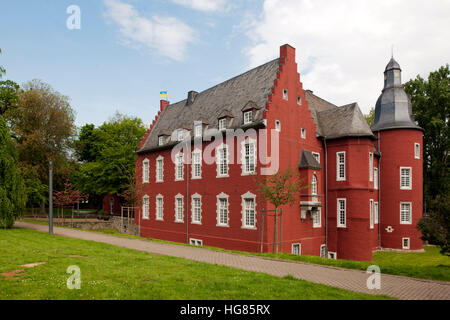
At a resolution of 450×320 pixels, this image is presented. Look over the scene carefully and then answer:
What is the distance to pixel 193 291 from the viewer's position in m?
8.01

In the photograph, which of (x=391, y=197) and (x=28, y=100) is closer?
(x=391, y=197)

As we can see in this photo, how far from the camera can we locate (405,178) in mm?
29672

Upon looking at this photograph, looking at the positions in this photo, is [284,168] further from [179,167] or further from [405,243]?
[405,243]

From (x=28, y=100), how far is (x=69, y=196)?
51.2 ft

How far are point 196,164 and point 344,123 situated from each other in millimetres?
13060

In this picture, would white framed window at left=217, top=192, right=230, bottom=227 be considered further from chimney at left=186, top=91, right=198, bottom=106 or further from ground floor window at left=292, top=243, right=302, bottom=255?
chimney at left=186, top=91, right=198, bottom=106

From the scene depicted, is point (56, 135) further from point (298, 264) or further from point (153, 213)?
point (298, 264)

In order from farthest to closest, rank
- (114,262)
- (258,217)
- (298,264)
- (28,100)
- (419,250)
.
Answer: (28,100)
(419,250)
(258,217)
(298,264)
(114,262)

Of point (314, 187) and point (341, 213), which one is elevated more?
point (314, 187)

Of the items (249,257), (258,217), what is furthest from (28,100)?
(249,257)

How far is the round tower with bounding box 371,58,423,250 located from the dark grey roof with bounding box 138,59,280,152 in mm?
13747

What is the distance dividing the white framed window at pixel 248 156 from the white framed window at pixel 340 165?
8.44 meters

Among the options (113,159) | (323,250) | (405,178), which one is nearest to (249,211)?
(323,250)

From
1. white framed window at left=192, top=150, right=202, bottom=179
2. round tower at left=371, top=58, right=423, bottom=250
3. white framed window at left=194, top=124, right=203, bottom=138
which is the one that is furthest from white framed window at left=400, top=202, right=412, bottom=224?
white framed window at left=194, top=124, right=203, bottom=138
